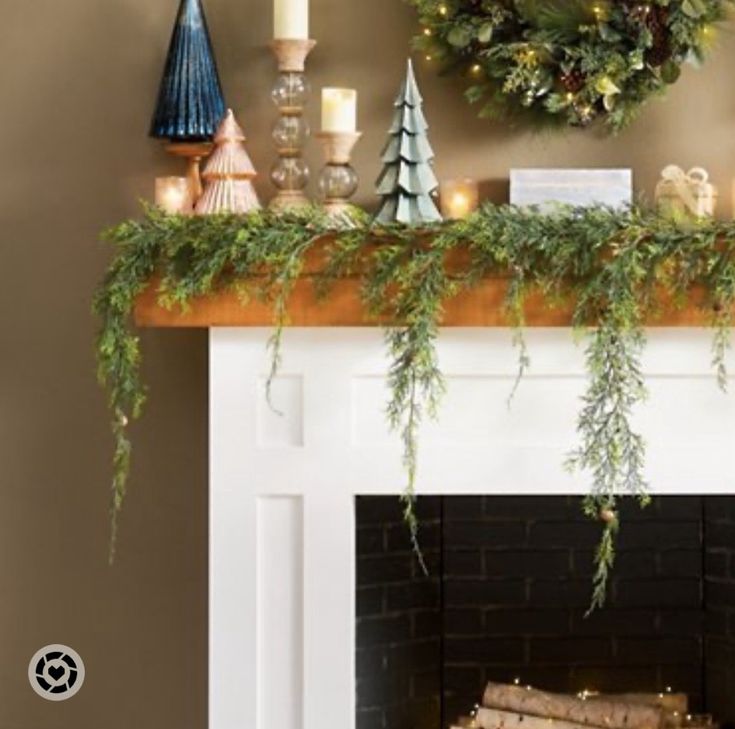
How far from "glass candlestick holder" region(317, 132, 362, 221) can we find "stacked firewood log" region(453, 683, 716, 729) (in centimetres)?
98

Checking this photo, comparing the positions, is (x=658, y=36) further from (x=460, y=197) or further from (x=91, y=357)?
(x=91, y=357)

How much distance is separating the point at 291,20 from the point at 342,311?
0.60 m

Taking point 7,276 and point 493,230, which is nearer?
point 493,230

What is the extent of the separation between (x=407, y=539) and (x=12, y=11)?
1.28 m

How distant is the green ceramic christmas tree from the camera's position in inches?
129

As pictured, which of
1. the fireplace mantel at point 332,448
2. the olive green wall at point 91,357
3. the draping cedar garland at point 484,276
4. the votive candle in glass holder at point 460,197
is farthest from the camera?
the olive green wall at point 91,357

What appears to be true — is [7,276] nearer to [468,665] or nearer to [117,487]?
[117,487]

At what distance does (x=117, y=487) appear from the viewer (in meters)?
3.26

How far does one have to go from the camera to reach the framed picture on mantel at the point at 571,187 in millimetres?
3324

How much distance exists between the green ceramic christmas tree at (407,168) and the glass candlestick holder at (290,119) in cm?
20

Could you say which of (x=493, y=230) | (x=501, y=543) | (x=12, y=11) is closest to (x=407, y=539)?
(x=501, y=543)

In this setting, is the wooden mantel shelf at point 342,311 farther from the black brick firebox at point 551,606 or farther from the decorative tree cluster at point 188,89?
the black brick firebox at point 551,606

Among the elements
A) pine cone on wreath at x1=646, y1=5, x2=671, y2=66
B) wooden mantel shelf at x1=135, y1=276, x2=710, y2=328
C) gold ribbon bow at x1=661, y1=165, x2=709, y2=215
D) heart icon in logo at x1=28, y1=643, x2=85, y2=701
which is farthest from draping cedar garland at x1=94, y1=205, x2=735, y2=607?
heart icon in logo at x1=28, y1=643, x2=85, y2=701

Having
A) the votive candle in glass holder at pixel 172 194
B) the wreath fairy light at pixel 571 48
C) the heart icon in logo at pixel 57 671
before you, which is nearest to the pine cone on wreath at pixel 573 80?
the wreath fairy light at pixel 571 48
